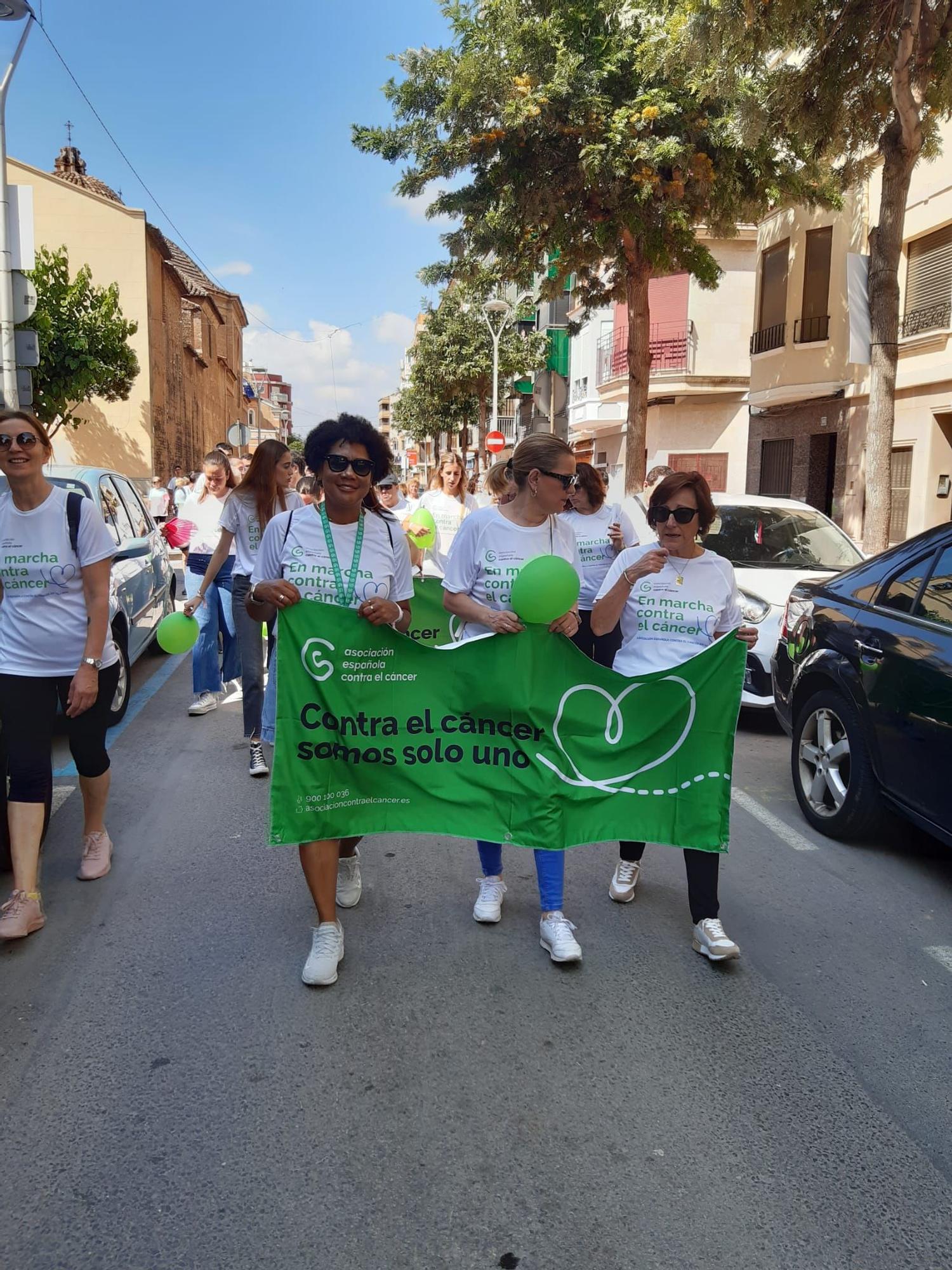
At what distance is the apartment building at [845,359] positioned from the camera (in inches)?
687

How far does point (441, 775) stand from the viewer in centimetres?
379

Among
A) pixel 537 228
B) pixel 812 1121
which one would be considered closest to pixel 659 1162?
pixel 812 1121

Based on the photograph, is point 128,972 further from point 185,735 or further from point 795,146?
point 795,146

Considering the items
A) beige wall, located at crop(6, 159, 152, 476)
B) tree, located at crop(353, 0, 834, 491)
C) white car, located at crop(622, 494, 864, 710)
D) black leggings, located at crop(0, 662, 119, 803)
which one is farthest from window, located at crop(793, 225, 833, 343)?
black leggings, located at crop(0, 662, 119, 803)

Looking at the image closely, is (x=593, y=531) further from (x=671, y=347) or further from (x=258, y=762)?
(x=671, y=347)

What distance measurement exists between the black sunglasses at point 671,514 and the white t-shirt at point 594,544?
1.72 m

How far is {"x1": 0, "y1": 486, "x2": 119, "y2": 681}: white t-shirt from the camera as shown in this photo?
391 centimetres

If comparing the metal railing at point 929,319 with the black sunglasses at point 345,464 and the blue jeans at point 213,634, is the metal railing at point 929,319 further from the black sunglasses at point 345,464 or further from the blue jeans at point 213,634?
the black sunglasses at point 345,464

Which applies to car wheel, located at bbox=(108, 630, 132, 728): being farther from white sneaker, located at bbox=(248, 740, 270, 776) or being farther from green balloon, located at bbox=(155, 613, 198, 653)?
green balloon, located at bbox=(155, 613, 198, 653)

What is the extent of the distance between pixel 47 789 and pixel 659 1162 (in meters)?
2.60

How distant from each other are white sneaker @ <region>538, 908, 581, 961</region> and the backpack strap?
7.46 ft

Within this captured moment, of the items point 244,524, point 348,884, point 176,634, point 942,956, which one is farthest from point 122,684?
point 942,956

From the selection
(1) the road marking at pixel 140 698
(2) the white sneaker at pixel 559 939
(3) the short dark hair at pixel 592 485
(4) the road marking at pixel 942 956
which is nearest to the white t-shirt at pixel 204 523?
(1) the road marking at pixel 140 698

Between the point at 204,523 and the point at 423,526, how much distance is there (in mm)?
1686
